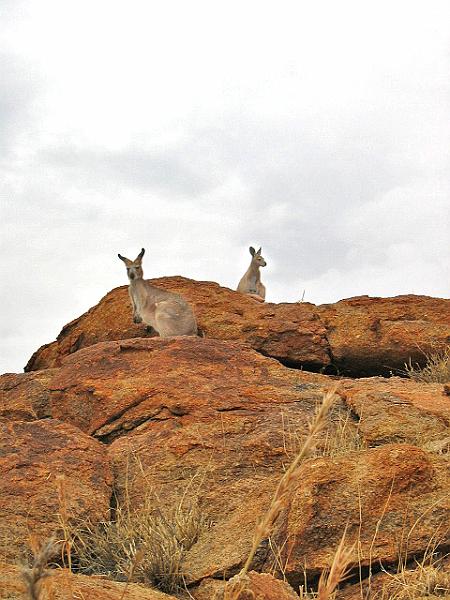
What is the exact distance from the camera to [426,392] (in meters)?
9.49

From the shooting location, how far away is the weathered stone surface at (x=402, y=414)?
8.23 m

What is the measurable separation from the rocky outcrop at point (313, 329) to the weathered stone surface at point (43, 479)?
5.44 m

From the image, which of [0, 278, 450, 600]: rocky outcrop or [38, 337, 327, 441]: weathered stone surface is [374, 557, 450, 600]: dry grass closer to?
[0, 278, 450, 600]: rocky outcrop

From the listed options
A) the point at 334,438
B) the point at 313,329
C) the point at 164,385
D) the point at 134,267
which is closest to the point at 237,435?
the point at 334,438

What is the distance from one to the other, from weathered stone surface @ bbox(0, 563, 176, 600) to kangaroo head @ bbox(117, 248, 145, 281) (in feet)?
40.4

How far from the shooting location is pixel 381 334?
525 inches

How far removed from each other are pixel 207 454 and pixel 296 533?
2441 millimetres

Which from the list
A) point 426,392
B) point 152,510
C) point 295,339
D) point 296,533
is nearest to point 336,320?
point 295,339

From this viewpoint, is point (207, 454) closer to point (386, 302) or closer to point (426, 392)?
point (426, 392)

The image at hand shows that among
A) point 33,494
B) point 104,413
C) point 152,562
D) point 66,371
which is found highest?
point 66,371

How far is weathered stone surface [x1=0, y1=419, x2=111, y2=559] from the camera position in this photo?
22.6 feet

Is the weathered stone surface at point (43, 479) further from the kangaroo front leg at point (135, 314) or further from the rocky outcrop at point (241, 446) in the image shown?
the kangaroo front leg at point (135, 314)

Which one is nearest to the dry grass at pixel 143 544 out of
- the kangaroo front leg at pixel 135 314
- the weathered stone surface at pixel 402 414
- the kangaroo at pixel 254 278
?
the weathered stone surface at pixel 402 414

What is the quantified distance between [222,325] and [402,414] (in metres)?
6.09
